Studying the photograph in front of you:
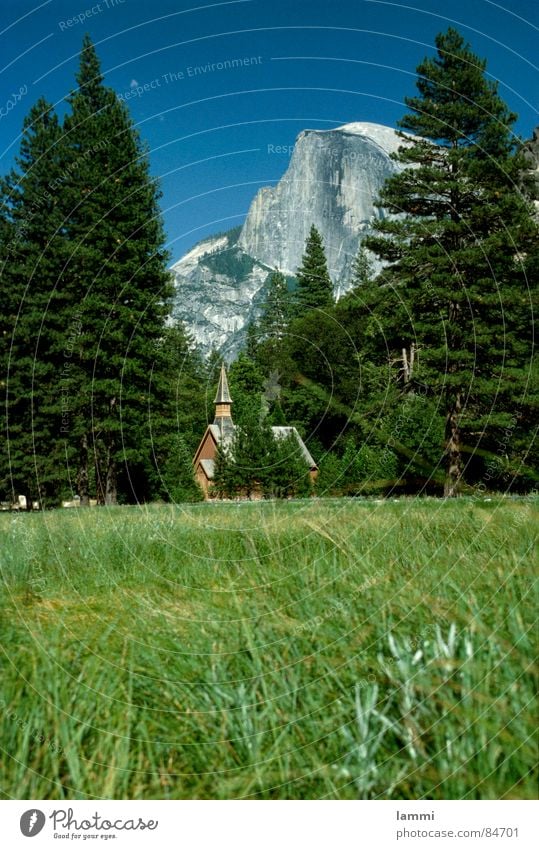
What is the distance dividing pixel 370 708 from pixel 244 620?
4.03ft

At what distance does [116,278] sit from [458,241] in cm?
1168

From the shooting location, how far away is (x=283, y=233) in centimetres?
1461

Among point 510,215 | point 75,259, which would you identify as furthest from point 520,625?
point 75,259

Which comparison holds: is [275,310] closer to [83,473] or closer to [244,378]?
[244,378]

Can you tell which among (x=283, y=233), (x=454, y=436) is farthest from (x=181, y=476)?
(x=283, y=233)

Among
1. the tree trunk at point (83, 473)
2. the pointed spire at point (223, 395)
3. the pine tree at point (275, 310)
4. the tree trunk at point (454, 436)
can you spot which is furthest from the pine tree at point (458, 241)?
the tree trunk at point (83, 473)

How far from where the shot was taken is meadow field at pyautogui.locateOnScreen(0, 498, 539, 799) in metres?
2.28

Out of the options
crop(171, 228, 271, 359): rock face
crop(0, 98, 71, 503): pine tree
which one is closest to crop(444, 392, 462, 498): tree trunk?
crop(171, 228, 271, 359): rock face

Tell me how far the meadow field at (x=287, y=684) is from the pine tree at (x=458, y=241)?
18.8 metres

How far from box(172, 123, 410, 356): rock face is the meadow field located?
657cm

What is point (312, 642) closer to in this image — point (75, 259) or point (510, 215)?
point (510, 215)

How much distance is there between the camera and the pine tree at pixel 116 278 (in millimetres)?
22750

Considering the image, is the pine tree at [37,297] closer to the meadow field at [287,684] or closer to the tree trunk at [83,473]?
the tree trunk at [83,473]

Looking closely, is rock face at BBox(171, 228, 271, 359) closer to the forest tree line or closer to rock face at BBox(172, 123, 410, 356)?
rock face at BBox(172, 123, 410, 356)
